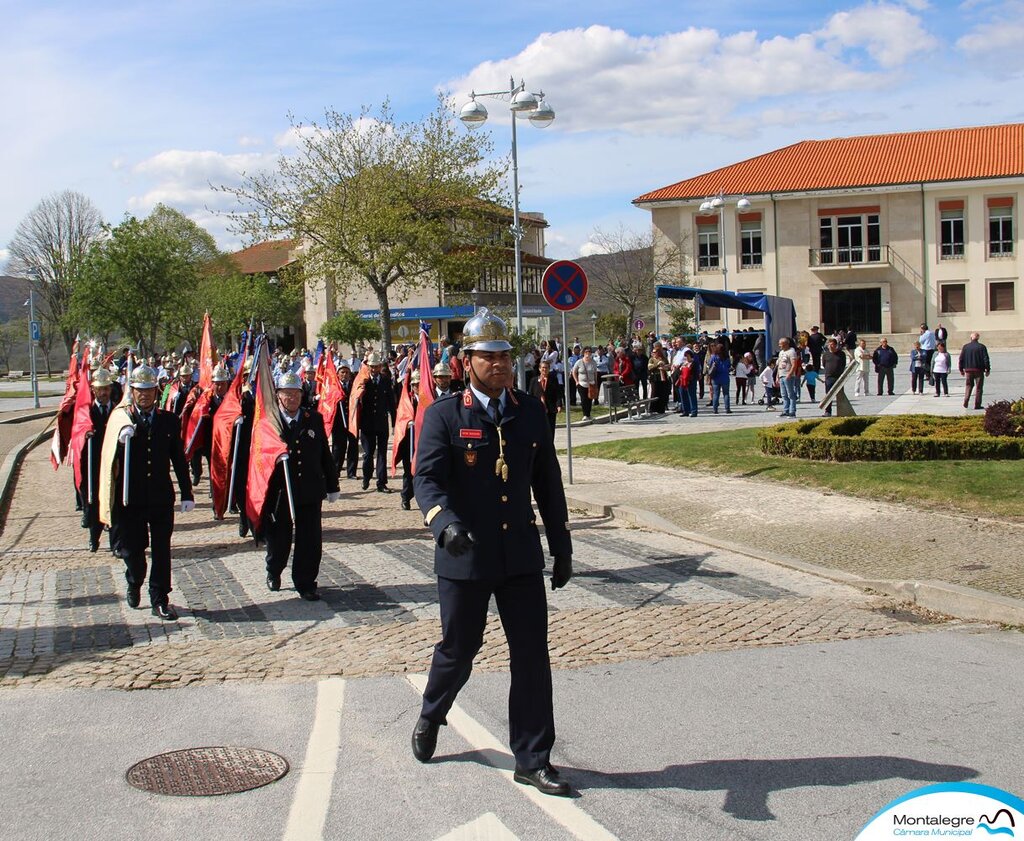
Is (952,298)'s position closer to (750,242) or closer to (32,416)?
(750,242)

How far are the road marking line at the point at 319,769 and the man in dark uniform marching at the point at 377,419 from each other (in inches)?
376

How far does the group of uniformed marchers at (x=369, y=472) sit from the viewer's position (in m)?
4.87

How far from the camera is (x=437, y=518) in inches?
188

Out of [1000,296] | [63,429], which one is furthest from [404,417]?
[1000,296]

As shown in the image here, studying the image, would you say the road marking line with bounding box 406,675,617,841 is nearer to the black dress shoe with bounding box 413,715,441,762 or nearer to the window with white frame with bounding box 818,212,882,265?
the black dress shoe with bounding box 413,715,441,762

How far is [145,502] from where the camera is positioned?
331 inches

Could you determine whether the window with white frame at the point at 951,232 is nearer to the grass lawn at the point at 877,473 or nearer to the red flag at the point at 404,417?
the grass lawn at the point at 877,473

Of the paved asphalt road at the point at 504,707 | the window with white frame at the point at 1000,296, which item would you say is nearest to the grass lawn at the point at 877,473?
the paved asphalt road at the point at 504,707

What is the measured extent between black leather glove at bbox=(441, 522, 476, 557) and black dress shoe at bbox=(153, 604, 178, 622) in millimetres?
4171

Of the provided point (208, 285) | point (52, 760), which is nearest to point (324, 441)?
point (52, 760)

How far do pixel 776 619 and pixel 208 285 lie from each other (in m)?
82.8

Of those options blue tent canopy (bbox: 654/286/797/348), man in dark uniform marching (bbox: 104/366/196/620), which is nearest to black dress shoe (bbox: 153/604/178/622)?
man in dark uniform marching (bbox: 104/366/196/620)

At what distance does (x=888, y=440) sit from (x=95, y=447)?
9.90 meters

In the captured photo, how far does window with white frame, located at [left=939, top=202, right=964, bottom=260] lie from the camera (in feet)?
200
